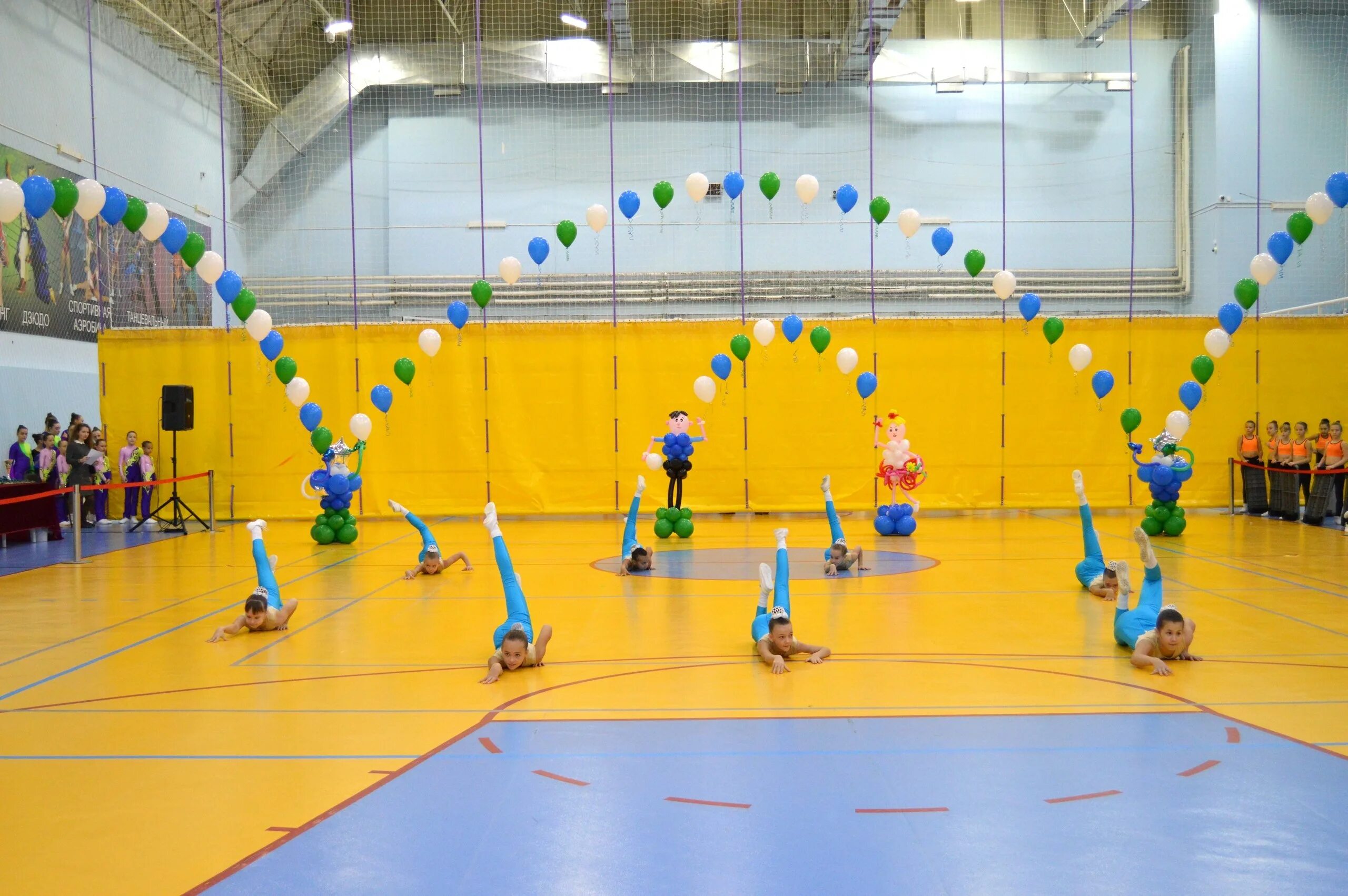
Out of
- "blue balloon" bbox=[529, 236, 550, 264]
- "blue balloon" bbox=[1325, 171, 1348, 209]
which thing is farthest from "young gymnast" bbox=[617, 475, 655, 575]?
"blue balloon" bbox=[1325, 171, 1348, 209]

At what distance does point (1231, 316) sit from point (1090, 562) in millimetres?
6250

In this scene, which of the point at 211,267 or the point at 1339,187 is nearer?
the point at 1339,187

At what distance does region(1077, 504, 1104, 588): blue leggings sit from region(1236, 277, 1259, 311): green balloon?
568 cm

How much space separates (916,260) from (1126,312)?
161 inches

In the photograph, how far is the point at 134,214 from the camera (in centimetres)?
1093

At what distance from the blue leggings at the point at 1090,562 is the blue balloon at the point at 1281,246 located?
604 centimetres

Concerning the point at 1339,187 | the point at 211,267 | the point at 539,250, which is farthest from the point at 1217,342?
the point at 211,267

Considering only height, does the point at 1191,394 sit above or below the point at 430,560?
above

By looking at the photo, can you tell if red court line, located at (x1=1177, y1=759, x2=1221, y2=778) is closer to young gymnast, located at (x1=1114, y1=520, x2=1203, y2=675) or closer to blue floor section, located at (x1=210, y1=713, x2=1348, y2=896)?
blue floor section, located at (x1=210, y1=713, x2=1348, y2=896)

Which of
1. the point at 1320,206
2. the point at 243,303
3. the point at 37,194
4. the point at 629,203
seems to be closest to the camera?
the point at 37,194

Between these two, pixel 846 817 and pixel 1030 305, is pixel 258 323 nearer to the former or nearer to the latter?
pixel 1030 305

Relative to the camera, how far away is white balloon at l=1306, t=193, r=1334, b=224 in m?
12.2

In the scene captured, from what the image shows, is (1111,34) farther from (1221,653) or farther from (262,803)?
(262,803)

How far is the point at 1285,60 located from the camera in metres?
18.4
